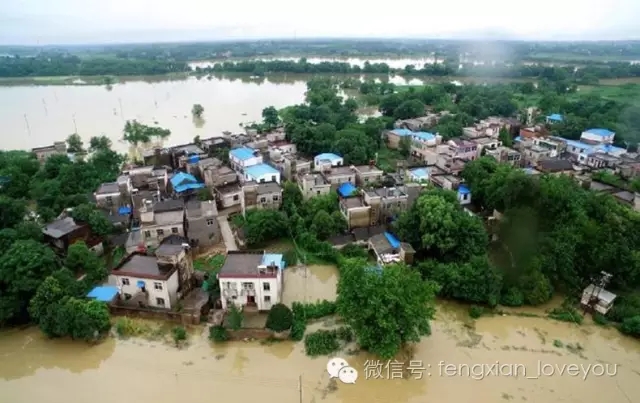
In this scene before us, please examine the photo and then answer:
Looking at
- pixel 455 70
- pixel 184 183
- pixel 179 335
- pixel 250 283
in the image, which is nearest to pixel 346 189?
pixel 184 183

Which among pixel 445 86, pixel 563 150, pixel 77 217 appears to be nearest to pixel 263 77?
pixel 445 86

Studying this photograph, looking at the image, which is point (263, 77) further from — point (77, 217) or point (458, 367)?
point (458, 367)

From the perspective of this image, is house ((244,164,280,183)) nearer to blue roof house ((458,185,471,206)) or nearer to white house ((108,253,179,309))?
white house ((108,253,179,309))

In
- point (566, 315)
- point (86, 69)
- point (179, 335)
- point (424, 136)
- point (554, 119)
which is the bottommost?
point (566, 315)

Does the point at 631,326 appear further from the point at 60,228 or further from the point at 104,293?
the point at 60,228

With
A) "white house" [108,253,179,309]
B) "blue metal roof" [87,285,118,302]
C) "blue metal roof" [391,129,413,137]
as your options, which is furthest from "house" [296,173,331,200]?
"blue metal roof" [391,129,413,137]

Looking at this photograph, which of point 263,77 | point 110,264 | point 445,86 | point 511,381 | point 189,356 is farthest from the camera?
point 263,77

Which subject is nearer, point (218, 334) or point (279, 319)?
point (279, 319)
